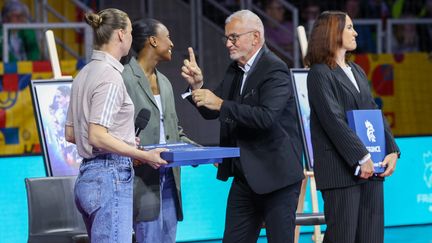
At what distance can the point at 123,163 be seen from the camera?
456cm

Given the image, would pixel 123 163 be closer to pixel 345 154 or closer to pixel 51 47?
pixel 345 154

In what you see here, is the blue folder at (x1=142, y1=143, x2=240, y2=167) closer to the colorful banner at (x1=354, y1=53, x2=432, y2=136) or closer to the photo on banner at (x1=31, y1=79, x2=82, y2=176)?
the photo on banner at (x1=31, y1=79, x2=82, y2=176)

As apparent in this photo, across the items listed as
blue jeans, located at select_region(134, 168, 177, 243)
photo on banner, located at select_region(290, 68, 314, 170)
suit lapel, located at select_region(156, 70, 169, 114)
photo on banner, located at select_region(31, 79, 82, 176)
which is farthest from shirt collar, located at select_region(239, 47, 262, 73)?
photo on banner, located at select_region(290, 68, 314, 170)

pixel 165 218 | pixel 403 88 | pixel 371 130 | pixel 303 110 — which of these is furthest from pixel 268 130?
pixel 403 88

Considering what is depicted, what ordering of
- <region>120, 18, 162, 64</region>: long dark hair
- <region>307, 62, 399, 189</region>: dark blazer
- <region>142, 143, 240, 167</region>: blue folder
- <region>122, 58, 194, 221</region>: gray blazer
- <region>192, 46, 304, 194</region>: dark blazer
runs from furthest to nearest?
<region>120, 18, 162, 64</region>: long dark hair, <region>122, 58, 194, 221</region>: gray blazer, <region>307, 62, 399, 189</region>: dark blazer, <region>192, 46, 304, 194</region>: dark blazer, <region>142, 143, 240, 167</region>: blue folder

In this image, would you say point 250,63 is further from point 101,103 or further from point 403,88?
point 403,88

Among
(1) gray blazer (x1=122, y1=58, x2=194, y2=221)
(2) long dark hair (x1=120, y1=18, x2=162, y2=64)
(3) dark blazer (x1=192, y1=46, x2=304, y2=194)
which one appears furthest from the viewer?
(2) long dark hair (x1=120, y1=18, x2=162, y2=64)

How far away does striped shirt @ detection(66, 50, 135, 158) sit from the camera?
444 centimetres

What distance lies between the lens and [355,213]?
17.1 feet

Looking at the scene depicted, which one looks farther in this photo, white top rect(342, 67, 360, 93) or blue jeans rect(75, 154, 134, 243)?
white top rect(342, 67, 360, 93)

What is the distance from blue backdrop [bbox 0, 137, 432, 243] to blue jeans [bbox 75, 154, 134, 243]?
310cm

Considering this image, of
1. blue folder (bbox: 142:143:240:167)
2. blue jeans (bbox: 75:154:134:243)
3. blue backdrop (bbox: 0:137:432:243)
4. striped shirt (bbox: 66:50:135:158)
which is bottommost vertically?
blue backdrop (bbox: 0:137:432:243)

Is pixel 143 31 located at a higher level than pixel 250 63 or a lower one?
higher

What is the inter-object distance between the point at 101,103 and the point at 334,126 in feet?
4.50
